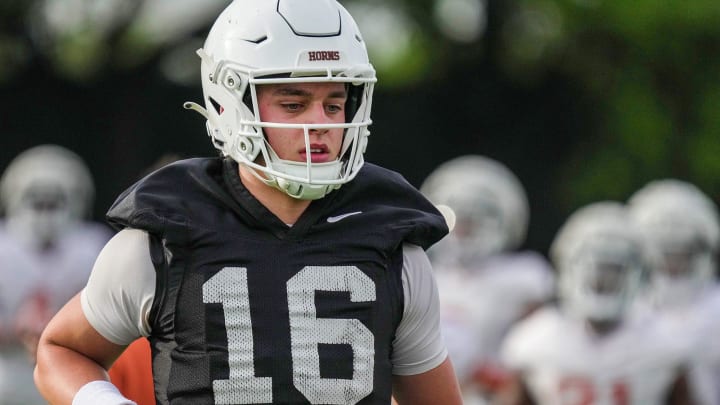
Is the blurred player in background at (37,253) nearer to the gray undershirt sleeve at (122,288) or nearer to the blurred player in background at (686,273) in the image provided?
the blurred player in background at (686,273)

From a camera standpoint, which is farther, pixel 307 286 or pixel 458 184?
pixel 458 184

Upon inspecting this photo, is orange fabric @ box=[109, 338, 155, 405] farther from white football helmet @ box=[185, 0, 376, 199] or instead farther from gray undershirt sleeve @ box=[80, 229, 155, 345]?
white football helmet @ box=[185, 0, 376, 199]

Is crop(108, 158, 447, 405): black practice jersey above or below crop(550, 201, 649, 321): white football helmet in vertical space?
above

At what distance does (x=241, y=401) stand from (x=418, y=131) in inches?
478

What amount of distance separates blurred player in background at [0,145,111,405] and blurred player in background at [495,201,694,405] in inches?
105

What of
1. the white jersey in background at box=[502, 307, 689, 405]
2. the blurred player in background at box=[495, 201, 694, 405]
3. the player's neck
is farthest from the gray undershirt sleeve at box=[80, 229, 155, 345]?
the white jersey in background at box=[502, 307, 689, 405]

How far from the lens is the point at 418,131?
51.2 feet

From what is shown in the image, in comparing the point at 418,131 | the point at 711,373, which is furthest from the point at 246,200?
the point at 418,131

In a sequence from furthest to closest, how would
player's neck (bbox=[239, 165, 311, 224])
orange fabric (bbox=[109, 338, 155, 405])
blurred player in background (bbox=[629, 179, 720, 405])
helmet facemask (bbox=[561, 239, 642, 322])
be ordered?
blurred player in background (bbox=[629, 179, 720, 405])
helmet facemask (bbox=[561, 239, 642, 322])
orange fabric (bbox=[109, 338, 155, 405])
player's neck (bbox=[239, 165, 311, 224])

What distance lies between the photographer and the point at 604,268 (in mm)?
8586

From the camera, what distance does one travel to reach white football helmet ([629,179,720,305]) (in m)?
9.35

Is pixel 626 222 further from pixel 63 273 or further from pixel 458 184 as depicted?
pixel 63 273

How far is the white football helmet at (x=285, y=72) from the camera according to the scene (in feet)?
11.9

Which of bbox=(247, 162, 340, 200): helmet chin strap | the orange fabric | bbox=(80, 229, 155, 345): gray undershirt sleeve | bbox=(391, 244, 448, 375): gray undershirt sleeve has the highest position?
bbox=(247, 162, 340, 200): helmet chin strap
